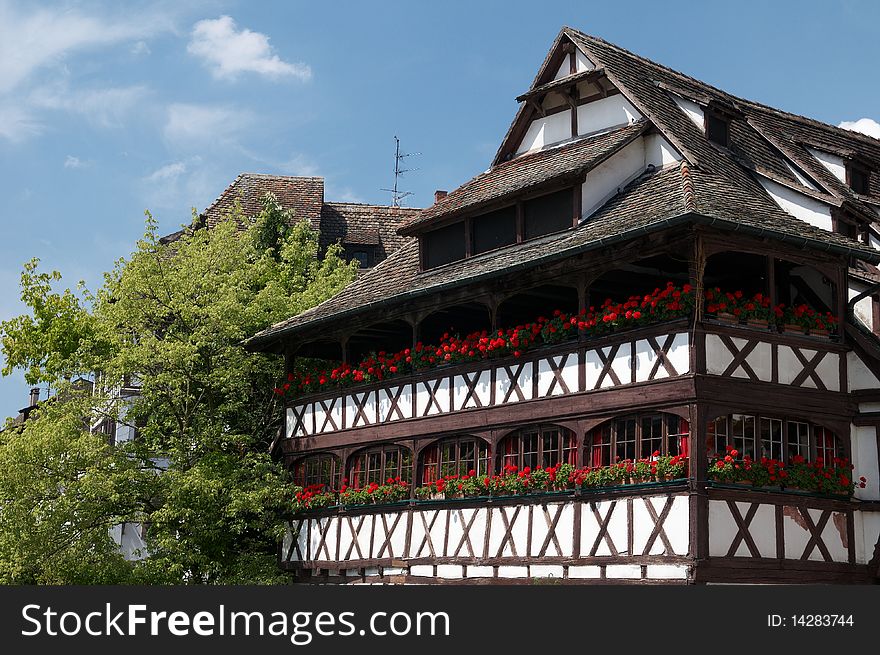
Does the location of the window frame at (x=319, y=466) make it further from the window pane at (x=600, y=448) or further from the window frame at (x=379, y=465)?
the window pane at (x=600, y=448)

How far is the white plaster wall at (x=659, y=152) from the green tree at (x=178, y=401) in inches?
406

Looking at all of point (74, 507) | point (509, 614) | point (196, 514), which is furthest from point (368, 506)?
point (509, 614)

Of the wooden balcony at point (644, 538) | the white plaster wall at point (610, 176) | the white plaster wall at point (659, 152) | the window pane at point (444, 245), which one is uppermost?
the white plaster wall at point (659, 152)

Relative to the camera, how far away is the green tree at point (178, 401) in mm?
30312

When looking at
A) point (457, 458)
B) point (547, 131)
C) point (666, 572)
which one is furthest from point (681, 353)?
point (547, 131)

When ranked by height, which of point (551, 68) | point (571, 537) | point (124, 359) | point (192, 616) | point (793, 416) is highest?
point (551, 68)

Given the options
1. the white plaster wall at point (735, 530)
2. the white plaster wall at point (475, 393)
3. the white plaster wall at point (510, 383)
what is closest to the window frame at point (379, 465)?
the white plaster wall at point (475, 393)

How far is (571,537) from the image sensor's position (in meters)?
23.9

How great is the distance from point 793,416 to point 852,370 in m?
1.64

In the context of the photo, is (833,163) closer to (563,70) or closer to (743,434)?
(563,70)

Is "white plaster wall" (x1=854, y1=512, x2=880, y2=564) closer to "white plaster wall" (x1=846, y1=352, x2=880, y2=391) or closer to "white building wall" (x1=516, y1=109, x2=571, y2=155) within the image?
"white plaster wall" (x1=846, y1=352, x2=880, y2=391)

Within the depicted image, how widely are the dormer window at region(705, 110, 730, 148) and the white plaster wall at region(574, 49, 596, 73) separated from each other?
2694 mm

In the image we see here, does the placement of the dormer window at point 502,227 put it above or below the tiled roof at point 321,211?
below

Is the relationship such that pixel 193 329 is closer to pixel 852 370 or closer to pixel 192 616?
pixel 852 370
